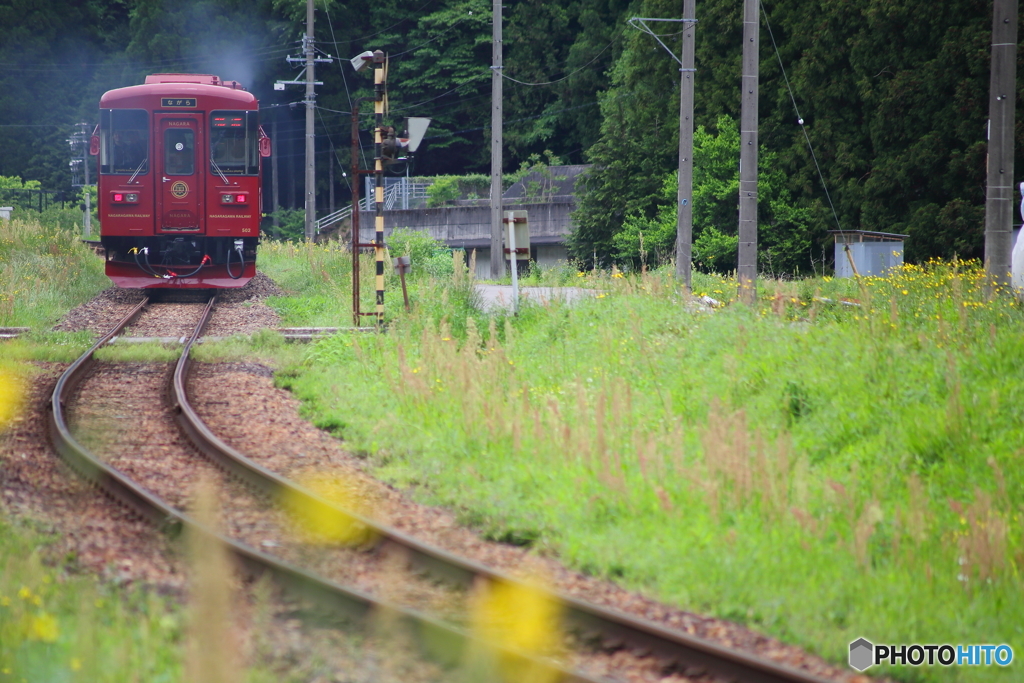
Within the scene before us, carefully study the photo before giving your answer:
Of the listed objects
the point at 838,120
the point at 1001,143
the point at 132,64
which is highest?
the point at 132,64

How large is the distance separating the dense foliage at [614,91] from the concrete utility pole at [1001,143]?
7.83m

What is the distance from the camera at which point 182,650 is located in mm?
4023

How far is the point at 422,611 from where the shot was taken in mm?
4777

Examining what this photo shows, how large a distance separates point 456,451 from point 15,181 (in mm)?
46094

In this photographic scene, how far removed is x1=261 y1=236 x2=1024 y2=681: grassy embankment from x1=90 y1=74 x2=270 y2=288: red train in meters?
7.61

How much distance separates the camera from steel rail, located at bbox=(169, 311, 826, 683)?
13.7 ft

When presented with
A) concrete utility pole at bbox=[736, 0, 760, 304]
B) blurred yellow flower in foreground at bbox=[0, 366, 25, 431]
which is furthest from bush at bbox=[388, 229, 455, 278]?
blurred yellow flower in foreground at bbox=[0, 366, 25, 431]

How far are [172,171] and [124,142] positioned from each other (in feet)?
3.15

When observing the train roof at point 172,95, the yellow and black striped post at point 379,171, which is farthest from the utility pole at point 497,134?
the yellow and black striped post at point 379,171

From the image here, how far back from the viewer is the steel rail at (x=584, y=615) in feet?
13.7

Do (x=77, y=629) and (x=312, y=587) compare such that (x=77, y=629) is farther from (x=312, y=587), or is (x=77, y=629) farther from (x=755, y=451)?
(x=755, y=451)

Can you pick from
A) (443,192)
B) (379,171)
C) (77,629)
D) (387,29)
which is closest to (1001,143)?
(379,171)

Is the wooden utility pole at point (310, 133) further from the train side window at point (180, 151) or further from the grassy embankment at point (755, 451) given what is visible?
the grassy embankment at point (755, 451)

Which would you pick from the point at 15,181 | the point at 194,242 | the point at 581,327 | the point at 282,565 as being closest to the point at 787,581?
the point at 282,565
